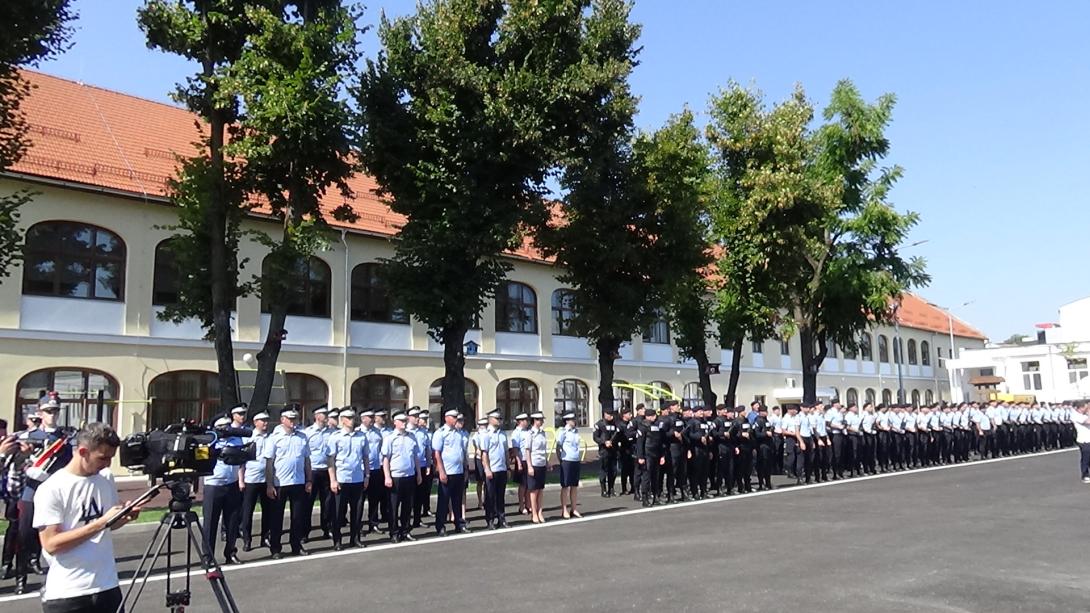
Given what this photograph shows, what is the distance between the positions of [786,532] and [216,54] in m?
13.7

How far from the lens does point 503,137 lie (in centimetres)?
1808

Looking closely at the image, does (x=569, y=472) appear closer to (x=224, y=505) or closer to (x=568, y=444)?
(x=568, y=444)

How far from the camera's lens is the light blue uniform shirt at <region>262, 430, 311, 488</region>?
1114 cm

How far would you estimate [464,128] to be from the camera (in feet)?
58.8

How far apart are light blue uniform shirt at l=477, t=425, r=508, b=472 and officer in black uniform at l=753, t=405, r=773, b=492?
722cm

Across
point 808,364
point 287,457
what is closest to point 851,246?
point 808,364

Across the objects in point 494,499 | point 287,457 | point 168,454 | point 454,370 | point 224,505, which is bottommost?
point 494,499

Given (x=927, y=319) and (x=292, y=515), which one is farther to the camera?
(x=927, y=319)

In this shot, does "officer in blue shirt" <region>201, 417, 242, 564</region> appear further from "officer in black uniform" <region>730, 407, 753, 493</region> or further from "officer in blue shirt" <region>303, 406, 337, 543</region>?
"officer in black uniform" <region>730, 407, 753, 493</region>

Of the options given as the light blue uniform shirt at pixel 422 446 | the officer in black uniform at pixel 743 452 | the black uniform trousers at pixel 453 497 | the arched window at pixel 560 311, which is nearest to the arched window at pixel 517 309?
the arched window at pixel 560 311

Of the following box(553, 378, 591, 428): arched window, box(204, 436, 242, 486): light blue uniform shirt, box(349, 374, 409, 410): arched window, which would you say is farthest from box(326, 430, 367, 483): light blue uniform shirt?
box(553, 378, 591, 428): arched window

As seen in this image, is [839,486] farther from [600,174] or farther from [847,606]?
[847,606]

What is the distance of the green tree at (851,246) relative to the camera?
2775cm

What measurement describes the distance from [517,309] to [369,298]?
6.80 meters
